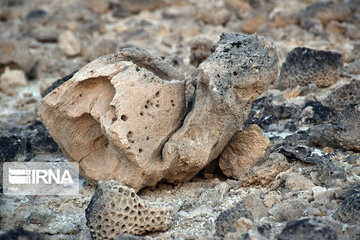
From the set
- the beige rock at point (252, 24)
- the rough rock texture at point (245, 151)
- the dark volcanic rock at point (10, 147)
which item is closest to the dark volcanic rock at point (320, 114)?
the rough rock texture at point (245, 151)

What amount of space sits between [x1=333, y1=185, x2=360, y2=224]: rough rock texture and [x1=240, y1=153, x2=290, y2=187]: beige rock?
41.7 inches

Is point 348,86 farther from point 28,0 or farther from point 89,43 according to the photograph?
point 28,0

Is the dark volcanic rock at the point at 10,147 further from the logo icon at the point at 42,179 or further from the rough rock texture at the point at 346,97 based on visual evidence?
the rough rock texture at the point at 346,97

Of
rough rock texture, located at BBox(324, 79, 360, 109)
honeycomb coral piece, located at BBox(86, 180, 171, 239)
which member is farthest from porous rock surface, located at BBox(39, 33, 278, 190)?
rough rock texture, located at BBox(324, 79, 360, 109)

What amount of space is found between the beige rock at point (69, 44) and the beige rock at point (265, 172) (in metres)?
7.67

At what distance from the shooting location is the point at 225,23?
44.6 ft

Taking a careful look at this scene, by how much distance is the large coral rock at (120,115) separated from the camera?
228 inches

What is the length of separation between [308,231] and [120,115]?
218cm

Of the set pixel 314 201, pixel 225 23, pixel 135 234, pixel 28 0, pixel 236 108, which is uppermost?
pixel 236 108

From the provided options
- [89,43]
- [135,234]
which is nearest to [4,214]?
[135,234]

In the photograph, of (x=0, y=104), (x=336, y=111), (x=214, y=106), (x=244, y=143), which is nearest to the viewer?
(x=214, y=106)

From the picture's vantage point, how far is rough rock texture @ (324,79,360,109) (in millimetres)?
7652

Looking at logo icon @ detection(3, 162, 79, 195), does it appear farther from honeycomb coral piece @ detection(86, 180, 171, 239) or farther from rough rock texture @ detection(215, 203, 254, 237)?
rough rock texture @ detection(215, 203, 254, 237)

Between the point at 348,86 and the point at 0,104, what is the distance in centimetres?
595
